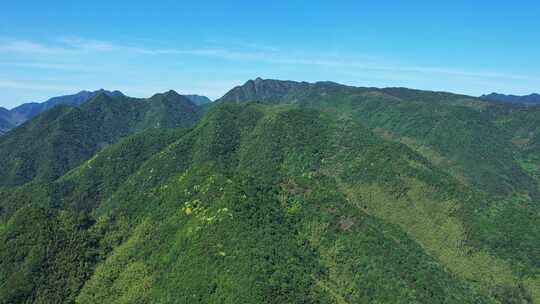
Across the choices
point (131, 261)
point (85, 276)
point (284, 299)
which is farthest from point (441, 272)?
point (85, 276)

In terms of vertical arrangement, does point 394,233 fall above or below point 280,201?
below

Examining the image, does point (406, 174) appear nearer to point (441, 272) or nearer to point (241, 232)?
point (441, 272)

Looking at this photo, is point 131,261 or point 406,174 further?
point 406,174

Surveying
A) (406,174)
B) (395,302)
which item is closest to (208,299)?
(395,302)

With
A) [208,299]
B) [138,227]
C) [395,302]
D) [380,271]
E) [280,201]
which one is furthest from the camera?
[280,201]

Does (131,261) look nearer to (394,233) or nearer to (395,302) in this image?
(395,302)

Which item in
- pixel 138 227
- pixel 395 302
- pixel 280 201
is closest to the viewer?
pixel 395 302

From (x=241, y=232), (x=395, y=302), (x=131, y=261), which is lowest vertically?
A: (x=395, y=302)

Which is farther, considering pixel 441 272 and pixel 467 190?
pixel 467 190

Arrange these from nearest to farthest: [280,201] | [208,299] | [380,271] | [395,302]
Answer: [208,299] < [395,302] < [380,271] < [280,201]
